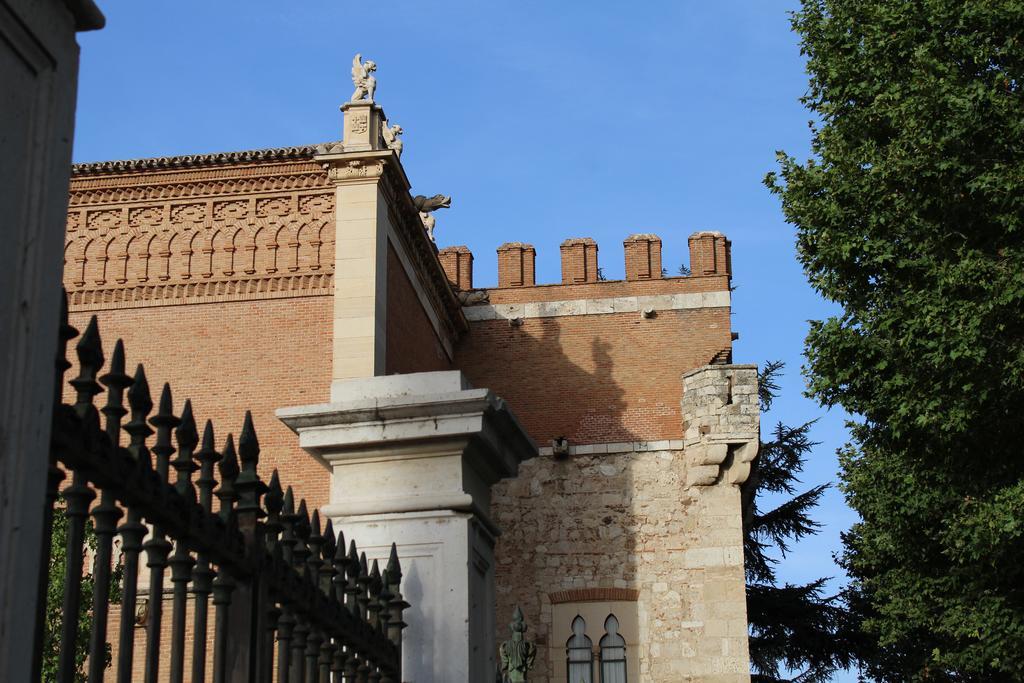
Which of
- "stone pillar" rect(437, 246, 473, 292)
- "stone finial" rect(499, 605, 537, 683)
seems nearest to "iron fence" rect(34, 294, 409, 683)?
"stone finial" rect(499, 605, 537, 683)

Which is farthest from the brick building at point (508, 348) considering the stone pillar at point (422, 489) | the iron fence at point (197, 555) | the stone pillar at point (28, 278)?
the stone pillar at point (28, 278)

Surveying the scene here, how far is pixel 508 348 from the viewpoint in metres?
22.3

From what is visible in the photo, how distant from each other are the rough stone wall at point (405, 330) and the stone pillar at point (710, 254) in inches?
180

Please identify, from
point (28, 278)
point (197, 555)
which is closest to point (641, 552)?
point (197, 555)

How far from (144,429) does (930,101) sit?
1049cm

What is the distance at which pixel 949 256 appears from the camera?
39.5 ft

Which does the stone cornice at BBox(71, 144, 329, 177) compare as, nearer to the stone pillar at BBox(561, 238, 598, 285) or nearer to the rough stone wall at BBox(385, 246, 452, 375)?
the rough stone wall at BBox(385, 246, 452, 375)

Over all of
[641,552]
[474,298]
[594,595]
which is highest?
[474,298]

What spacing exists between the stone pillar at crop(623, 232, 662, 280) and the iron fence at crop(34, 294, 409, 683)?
59.4 ft

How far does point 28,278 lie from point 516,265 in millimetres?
20518

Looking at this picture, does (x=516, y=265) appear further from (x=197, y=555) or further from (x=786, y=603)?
(x=197, y=555)

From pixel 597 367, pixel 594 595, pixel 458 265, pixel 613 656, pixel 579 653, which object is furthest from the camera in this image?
pixel 458 265

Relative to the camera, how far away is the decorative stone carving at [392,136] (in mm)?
17866

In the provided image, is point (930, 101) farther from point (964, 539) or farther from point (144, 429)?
point (144, 429)
